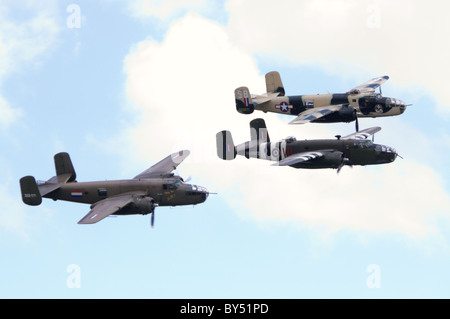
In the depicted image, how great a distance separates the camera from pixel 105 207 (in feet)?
182

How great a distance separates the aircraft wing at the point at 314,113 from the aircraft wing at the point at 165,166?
873 cm

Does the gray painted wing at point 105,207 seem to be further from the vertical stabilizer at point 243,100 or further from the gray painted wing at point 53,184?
the vertical stabilizer at point 243,100

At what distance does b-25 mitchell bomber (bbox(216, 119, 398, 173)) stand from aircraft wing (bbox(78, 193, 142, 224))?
900cm

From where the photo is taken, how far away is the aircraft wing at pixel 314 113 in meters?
65.9

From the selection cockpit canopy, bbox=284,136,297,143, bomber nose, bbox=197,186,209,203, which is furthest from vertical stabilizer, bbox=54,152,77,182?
cockpit canopy, bbox=284,136,297,143

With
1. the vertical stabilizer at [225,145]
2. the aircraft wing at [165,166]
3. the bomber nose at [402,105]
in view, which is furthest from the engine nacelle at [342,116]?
the aircraft wing at [165,166]

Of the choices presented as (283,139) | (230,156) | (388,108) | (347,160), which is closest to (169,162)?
(230,156)

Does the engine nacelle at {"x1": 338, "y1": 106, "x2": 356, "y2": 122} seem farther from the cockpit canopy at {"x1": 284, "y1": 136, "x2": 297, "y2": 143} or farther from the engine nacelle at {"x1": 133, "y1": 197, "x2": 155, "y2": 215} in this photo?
the engine nacelle at {"x1": 133, "y1": 197, "x2": 155, "y2": 215}

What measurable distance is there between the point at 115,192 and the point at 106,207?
2119 millimetres

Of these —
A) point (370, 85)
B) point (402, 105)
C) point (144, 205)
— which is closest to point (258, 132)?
point (144, 205)

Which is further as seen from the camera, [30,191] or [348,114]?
[348,114]

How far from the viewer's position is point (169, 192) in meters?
57.6

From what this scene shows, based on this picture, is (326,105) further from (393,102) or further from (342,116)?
(393,102)

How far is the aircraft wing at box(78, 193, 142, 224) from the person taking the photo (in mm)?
53781
